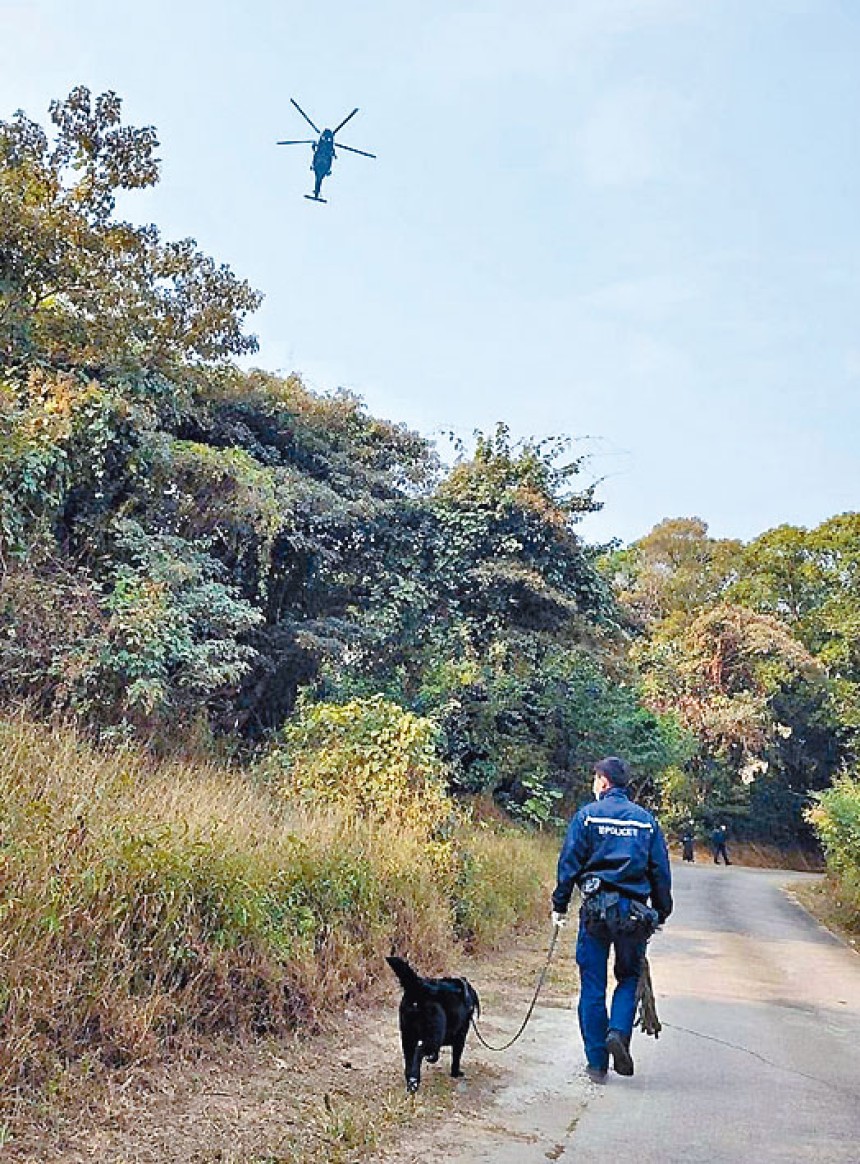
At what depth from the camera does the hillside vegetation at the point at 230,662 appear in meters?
5.86

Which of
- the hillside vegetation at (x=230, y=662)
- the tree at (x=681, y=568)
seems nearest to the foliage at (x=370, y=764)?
the hillside vegetation at (x=230, y=662)

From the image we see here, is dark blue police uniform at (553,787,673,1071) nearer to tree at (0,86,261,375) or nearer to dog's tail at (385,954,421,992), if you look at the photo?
dog's tail at (385,954,421,992)

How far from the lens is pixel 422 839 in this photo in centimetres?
1026

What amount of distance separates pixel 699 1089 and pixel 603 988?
2.54 feet

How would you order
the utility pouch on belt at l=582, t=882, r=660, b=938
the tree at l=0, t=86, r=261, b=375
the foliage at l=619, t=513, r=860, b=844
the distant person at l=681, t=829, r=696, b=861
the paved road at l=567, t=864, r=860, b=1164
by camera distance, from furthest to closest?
the distant person at l=681, t=829, r=696, b=861 < the foliage at l=619, t=513, r=860, b=844 < the tree at l=0, t=86, r=261, b=375 < the utility pouch on belt at l=582, t=882, r=660, b=938 < the paved road at l=567, t=864, r=860, b=1164

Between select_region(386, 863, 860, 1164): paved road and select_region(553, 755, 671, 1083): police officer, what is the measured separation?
284 mm

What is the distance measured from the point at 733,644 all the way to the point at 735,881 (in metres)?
A: 14.0

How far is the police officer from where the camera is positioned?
612cm

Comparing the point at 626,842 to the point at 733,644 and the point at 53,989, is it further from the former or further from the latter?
the point at 733,644

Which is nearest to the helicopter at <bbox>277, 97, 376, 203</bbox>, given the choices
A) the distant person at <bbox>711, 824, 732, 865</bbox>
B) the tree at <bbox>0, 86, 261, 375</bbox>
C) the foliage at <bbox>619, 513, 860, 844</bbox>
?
the tree at <bbox>0, 86, 261, 375</bbox>

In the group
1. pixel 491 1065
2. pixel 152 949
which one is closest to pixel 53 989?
pixel 152 949

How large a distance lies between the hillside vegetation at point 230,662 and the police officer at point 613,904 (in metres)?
1.71

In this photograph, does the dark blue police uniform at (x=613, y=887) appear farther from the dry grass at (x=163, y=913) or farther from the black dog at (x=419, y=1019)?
the dry grass at (x=163, y=913)

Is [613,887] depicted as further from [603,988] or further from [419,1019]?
[419,1019]
